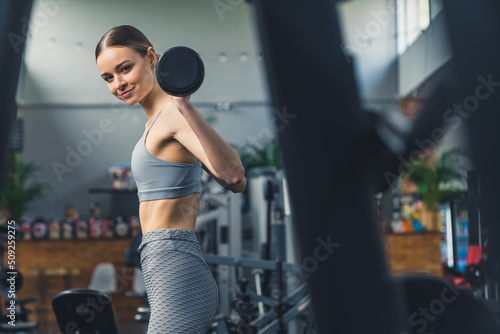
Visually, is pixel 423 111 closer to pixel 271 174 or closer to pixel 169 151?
pixel 169 151

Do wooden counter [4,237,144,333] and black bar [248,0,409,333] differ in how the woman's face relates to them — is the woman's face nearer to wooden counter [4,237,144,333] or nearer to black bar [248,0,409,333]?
black bar [248,0,409,333]

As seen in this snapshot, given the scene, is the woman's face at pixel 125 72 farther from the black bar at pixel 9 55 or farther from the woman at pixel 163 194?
the black bar at pixel 9 55

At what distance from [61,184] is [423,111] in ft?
31.9

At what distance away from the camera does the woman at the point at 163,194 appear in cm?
92

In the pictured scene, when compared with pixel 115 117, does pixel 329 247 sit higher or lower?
lower

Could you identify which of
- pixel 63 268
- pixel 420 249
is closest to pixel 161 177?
pixel 420 249

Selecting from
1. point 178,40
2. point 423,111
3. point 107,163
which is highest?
point 178,40

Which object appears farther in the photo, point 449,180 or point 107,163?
point 107,163

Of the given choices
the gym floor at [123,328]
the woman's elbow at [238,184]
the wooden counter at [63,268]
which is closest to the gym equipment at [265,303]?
the woman's elbow at [238,184]

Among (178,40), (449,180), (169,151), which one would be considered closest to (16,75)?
(169,151)

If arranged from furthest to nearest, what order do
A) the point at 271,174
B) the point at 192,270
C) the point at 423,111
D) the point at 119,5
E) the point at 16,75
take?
the point at 119,5
the point at 271,174
the point at 192,270
the point at 16,75
the point at 423,111

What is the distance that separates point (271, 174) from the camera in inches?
236

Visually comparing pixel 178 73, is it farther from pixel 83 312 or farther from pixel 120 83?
pixel 83 312

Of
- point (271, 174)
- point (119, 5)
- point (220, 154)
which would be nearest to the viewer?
point (220, 154)
